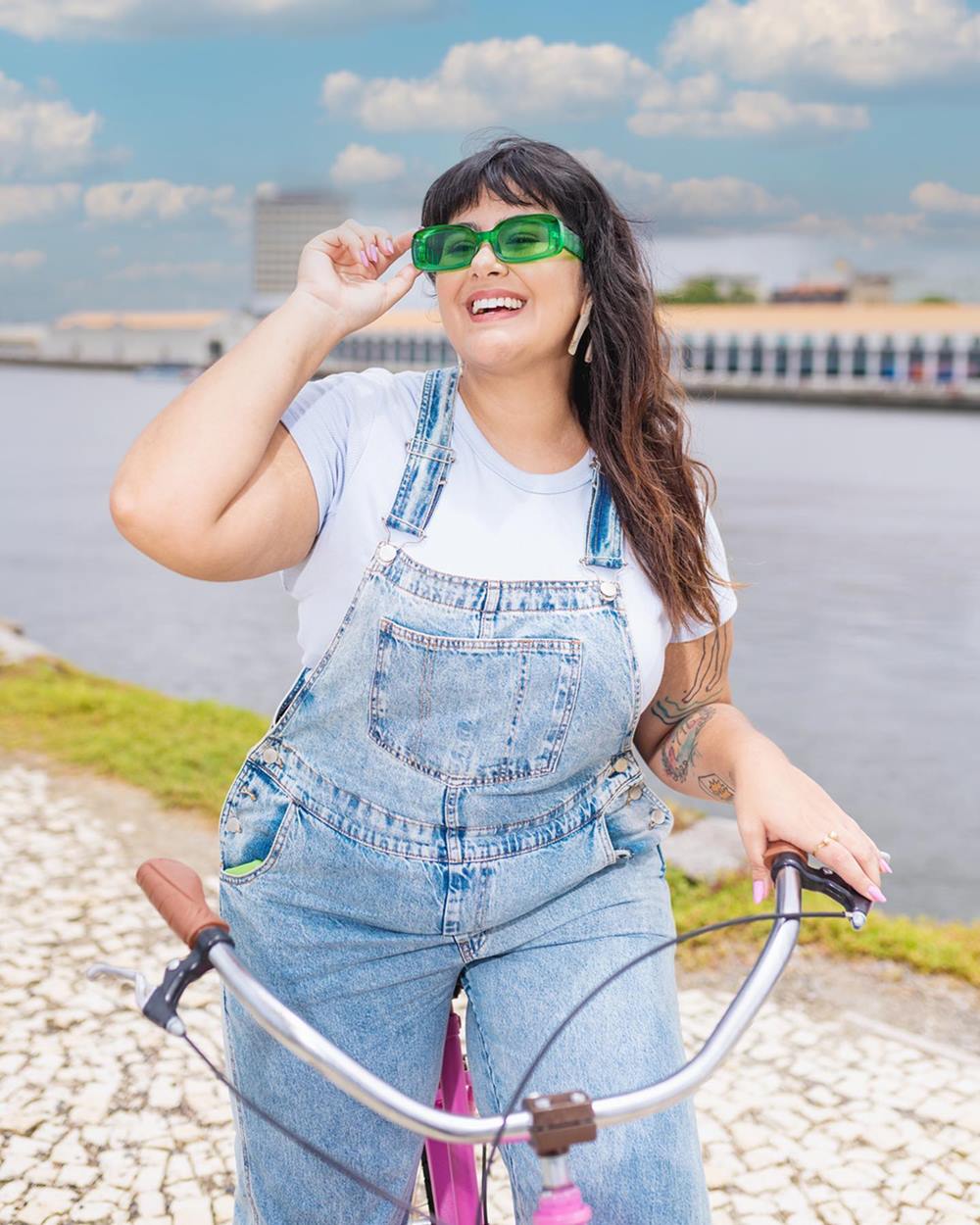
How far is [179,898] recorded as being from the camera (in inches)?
64.6

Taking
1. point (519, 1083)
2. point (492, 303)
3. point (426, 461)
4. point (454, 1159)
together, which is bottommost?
point (454, 1159)

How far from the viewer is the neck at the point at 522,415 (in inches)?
85.0

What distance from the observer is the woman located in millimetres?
1907

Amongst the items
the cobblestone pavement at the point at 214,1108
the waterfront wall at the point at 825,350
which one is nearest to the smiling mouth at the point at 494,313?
the cobblestone pavement at the point at 214,1108

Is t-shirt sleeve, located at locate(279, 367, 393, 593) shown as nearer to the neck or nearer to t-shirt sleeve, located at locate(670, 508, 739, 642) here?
the neck

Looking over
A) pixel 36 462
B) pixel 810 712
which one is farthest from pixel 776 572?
pixel 36 462

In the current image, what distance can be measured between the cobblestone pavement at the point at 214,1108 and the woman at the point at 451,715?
4.51ft

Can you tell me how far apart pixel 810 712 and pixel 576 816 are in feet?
31.3

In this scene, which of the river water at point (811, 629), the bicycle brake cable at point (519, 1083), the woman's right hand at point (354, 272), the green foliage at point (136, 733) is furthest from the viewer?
the river water at point (811, 629)

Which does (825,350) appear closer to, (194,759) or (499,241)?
(194,759)


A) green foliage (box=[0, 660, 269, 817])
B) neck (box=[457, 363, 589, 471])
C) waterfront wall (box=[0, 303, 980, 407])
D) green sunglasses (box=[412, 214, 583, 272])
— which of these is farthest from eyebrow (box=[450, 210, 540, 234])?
waterfront wall (box=[0, 303, 980, 407])

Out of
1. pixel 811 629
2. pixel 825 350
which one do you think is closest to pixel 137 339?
pixel 825 350

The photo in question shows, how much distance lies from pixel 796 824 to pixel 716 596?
492 millimetres

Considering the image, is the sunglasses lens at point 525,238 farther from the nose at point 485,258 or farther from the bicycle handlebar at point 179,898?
the bicycle handlebar at point 179,898
